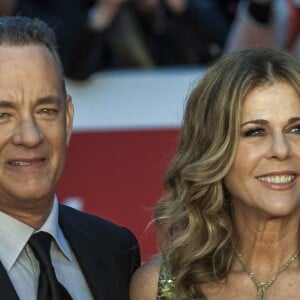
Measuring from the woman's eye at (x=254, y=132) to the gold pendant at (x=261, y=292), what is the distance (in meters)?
0.51

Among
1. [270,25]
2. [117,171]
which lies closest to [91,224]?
[117,171]

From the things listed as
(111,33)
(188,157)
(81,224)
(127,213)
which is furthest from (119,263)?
(111,33)

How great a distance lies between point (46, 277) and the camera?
12.1ft

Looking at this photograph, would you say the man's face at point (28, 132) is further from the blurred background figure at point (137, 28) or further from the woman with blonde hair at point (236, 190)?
the blurred background figure at point (137, 28)

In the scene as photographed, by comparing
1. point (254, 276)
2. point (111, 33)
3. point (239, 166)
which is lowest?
point (254, 276)

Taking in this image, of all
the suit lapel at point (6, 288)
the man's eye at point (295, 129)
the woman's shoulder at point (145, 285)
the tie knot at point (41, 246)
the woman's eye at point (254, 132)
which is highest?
the man's eye at point (295, 129)

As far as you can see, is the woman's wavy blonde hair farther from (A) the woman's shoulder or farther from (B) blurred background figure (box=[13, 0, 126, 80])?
(B) blurred background figure (box=[13, 0, 126, 80])

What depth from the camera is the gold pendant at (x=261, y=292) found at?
4.00 metres

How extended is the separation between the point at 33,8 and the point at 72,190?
3.41ft

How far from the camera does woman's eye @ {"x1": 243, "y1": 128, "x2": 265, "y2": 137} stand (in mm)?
3971

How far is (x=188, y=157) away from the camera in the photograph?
13.9 feet

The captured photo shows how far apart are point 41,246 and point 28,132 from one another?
0.37 m

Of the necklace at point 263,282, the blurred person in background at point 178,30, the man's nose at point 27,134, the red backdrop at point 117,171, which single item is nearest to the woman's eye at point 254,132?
the necklace at point 263,282

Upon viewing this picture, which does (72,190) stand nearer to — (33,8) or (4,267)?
(33,8)
